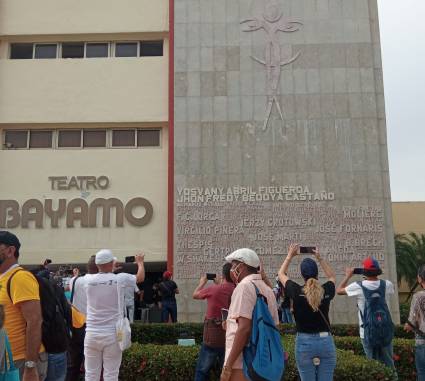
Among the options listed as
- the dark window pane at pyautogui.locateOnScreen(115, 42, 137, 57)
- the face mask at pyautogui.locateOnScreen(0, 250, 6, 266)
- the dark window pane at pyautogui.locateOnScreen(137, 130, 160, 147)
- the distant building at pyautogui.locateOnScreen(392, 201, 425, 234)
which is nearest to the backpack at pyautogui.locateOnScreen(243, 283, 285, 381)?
the face mask at pyautogui.locateOnScreen(0, 250, 6, 266)

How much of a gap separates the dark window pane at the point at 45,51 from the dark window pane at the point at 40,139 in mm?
2819

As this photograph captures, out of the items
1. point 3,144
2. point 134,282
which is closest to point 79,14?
point 3,144

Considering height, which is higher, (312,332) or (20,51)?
(20,51)

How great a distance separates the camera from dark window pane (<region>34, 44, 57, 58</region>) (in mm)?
18359

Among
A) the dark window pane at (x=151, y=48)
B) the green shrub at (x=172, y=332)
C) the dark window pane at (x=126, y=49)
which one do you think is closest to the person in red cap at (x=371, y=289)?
the green shrub at (x=172, y=332)

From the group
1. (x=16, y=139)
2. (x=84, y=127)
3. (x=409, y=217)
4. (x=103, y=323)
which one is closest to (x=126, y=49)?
(x=84, y=127)

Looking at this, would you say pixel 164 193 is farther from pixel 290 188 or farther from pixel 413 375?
pixel 413 375

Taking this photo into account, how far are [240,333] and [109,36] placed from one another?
16131 mm

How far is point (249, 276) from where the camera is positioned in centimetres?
415

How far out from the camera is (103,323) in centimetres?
548

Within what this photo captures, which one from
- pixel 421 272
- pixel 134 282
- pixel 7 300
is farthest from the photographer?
pixel 134 282

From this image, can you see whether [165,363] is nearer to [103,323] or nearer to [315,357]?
[103,323]

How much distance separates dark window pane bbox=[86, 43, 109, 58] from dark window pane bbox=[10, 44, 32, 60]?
6.92 feet

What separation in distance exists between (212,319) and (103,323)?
144cm
